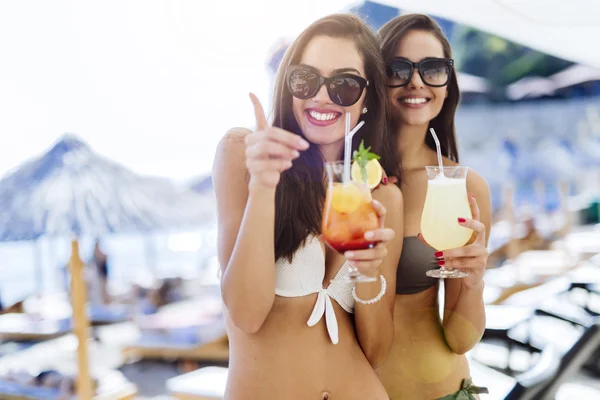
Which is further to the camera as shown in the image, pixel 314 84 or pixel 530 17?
pixel 530 17

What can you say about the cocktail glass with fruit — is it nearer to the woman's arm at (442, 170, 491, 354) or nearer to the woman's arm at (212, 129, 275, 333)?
the woman's arm at (212, 129, 275, 333)

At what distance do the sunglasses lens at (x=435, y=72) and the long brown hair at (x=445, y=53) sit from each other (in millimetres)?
60

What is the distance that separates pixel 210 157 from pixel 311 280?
2.57ft

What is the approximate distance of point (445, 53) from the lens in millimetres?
1909

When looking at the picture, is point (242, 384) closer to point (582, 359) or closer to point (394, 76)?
point (394, 76)

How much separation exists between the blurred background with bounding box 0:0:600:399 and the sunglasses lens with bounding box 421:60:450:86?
0.38 meters

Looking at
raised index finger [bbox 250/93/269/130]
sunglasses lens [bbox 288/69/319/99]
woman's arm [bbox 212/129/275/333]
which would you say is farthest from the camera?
sunglasses lens [bbox 288/69/319/99]

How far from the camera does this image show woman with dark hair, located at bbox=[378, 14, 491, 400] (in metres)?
1.86

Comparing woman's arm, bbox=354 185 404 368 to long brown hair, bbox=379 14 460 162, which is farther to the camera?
long brown hair, bbox=379 14 460 162

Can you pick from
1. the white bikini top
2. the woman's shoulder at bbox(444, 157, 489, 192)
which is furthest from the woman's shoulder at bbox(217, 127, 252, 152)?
the woman's shoulder at bbox(444, 157, 489, 192)

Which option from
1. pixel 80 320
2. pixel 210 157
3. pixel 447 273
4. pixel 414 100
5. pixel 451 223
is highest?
pixel 414 100

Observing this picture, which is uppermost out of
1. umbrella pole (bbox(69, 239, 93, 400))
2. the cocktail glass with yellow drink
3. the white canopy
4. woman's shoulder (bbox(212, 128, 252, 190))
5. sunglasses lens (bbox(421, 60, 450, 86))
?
the white canopy

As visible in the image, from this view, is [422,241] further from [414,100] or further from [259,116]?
[259,116]

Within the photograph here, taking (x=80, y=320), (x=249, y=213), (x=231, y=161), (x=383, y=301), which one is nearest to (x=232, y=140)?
(x=231, y=161)
